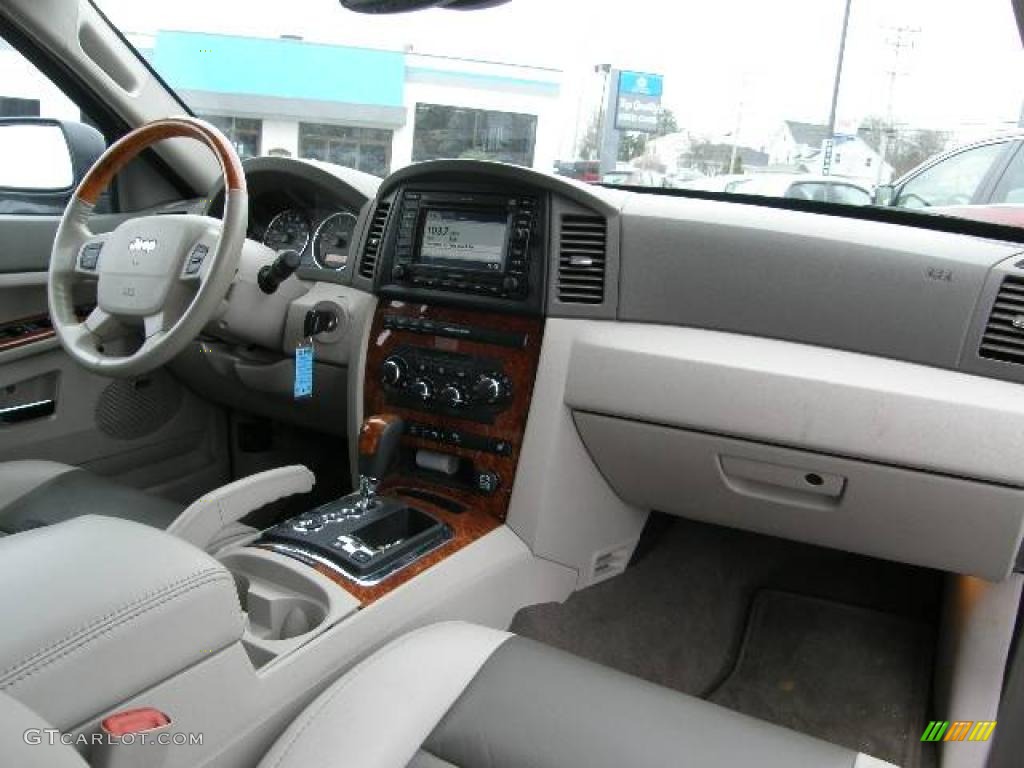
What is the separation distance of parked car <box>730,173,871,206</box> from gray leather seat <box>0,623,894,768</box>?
1.18 metres

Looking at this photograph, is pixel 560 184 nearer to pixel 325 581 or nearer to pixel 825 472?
pixel 825 472

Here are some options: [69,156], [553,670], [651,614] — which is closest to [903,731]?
[651,614]

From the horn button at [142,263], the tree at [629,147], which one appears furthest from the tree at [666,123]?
the horn button at [142,263]

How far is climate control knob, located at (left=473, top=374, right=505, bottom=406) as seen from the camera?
183 cm

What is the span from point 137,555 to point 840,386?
3.83 feet

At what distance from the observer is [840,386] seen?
1.56 metres

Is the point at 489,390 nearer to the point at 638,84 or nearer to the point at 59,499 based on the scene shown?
the point at 59,499

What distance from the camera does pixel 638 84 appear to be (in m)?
2.78

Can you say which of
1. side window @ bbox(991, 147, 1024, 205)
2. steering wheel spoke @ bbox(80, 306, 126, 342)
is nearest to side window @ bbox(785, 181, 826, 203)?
side window @ bbox(991, 147, 1024, 205)

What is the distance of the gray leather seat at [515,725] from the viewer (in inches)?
40.6

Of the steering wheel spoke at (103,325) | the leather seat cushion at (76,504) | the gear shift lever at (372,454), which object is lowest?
the leather seat cushion at (76,504)

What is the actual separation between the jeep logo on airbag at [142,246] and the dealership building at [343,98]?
0.67 metres

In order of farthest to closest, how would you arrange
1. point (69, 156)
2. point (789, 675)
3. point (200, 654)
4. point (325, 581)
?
point (69, 156)
point (789, 675)
point (325, 581)
point (200, 654)

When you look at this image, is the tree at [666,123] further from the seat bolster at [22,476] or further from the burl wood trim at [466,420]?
the seat bolster at [22,476]
